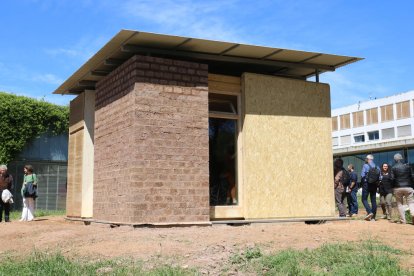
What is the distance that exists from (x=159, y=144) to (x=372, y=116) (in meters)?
65.6

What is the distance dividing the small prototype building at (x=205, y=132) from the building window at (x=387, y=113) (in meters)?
58.6

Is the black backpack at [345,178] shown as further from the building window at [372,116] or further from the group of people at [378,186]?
the building window at [372,116]

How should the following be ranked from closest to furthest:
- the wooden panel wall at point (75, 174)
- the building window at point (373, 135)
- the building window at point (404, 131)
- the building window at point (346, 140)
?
1. the wooden panel wall at point (75, 174)
2. the building window at point (404, 131)
3. the building window at point (373, 135)
4. the building window at point (346, 140)

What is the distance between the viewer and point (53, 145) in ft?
82.6

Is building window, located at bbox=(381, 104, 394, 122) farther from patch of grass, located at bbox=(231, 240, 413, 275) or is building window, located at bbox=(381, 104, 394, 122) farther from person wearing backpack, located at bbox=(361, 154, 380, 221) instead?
patch of grass, located at bbox=(231, 240, 413, 275)

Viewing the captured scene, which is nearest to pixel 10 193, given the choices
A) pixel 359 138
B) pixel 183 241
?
pixel 183 241

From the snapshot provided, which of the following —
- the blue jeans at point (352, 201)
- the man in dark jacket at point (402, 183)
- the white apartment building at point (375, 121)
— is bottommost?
the blue jeans at point (352, 201)

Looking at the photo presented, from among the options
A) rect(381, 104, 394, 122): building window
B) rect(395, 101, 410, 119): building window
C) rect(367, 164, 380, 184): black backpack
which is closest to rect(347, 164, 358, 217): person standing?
rect(367, 164, 380, 184): black backpack

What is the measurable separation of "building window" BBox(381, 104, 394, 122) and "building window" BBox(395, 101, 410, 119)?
138 cm

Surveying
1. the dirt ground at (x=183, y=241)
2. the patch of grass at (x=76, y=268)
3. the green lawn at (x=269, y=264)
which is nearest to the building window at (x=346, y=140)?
the dirt ground at (x=183, y=241)

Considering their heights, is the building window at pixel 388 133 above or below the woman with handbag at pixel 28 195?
above

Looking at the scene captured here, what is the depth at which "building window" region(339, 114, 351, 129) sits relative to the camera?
76812mm

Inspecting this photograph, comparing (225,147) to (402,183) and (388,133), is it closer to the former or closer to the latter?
(402,183)

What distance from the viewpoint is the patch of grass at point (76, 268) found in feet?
20.8
